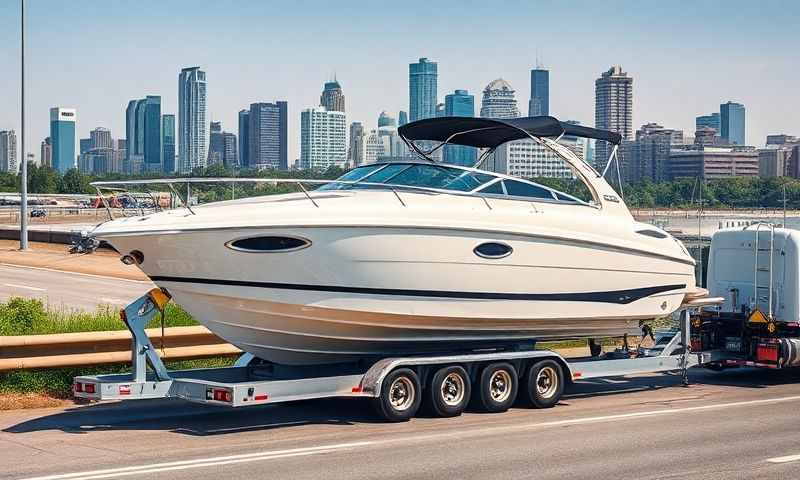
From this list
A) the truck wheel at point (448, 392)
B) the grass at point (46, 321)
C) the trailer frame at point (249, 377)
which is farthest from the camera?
the grass at point (46, 321)

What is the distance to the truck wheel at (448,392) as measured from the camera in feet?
45.4

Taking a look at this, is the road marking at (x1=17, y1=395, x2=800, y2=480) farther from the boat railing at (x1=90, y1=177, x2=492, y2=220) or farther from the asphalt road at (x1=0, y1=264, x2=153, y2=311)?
the asphalt road at (x1=0, y1=264, x2=153, y2=311)

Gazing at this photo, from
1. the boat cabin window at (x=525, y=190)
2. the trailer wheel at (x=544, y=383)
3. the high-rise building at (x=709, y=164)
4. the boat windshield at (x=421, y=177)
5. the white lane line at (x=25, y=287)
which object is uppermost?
the high-rise building at (x=709, y=164)

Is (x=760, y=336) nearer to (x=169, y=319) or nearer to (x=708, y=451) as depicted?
(x=708, y=451)

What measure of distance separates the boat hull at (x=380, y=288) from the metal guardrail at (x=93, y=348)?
6.29ft

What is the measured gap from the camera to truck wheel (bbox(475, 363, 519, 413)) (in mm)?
14289

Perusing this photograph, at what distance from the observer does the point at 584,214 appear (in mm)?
15484

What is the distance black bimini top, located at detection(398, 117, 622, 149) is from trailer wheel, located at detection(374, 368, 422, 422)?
4.10m

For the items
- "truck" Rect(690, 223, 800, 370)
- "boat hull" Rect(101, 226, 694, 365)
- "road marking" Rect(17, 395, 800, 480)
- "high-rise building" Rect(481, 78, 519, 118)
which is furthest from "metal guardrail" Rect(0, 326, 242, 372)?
"high-rise building" Rect(481, 78, 519, 118)

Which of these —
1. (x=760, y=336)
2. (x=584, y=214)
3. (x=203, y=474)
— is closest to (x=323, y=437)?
(x=203, y=474)

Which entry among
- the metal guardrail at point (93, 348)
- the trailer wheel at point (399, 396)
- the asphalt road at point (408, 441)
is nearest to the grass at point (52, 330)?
the metal guardrail at point (93, 348)

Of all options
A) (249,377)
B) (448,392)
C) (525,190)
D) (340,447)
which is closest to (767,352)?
(525,190)

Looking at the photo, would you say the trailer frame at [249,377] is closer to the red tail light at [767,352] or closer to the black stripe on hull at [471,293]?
the black stripe on hull at [471,293]

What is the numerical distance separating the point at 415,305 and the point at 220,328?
222cm
